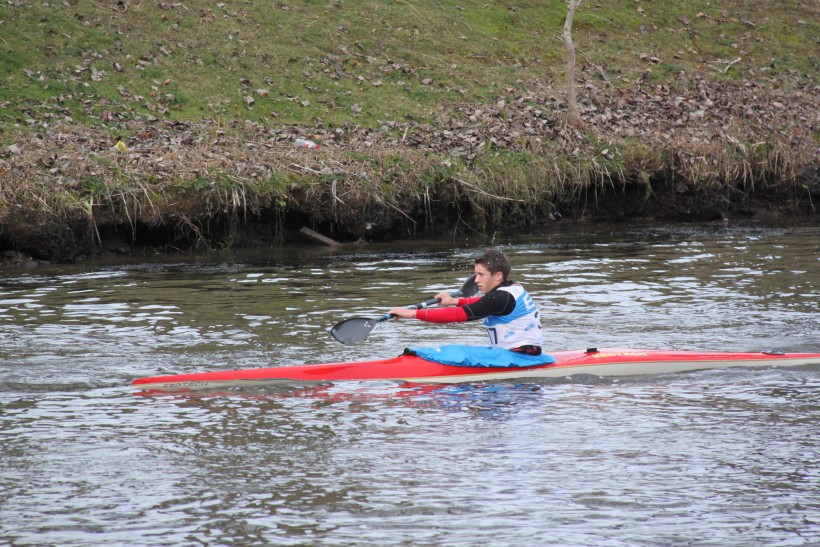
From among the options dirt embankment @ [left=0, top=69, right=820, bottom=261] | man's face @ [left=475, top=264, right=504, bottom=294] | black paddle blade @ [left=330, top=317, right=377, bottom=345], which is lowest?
black paddle blade @ [left=330, top=317, right=377, bottom=345]

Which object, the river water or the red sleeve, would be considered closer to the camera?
the river water

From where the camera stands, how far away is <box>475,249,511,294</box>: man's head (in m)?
8.51

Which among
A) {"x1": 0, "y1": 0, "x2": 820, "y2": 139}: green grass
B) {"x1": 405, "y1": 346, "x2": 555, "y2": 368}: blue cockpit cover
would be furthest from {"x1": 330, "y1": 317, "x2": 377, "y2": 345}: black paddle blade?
{"x1": 0, "y1": 0, "x2": 820, "y2": 139}: green grass

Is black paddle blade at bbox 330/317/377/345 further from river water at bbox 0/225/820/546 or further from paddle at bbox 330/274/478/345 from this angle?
river water at bbox 0/225/820/546

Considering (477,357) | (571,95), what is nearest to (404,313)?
(477,357)

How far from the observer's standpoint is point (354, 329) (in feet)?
29.7

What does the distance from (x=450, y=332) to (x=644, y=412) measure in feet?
13.7

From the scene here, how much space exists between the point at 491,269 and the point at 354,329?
145cm

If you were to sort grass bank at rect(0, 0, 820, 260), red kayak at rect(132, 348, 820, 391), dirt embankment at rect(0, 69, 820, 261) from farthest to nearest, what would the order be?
grass bank at rect(0, 0, 820, 260) < dirt embankment at rect(0, 69, 820, 261) < red kayak at rect(132, 348, 820, 391)

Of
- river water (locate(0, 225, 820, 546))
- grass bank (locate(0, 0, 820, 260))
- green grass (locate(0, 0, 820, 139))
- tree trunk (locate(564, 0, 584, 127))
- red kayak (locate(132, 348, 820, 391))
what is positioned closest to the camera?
river water (locate(0, 225, 820, 546))

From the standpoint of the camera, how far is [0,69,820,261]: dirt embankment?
15.0 meters

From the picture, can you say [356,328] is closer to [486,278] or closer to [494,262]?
[486,278]

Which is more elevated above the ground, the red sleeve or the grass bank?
the grass bank

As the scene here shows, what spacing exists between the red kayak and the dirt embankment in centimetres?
729
